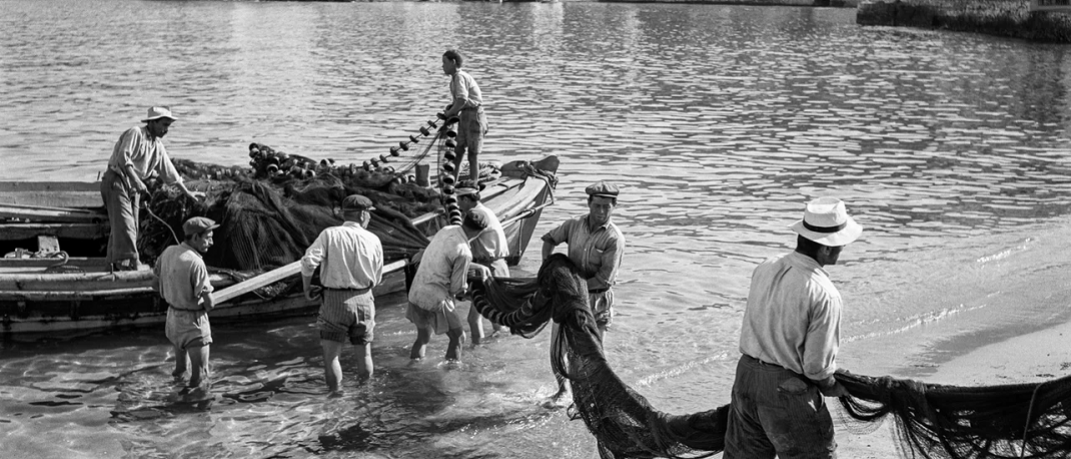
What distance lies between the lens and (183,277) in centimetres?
930

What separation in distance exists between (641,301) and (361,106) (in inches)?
715

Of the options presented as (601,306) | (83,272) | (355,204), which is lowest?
(83,272)

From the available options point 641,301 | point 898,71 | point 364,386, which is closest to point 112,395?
point 364,386

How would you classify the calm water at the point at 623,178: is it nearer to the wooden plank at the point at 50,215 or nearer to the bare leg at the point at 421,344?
the bare leg at the point at 421,344

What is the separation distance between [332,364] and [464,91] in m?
5.38

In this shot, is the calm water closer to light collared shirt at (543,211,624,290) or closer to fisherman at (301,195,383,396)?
fisherman at (301,195,383,396)

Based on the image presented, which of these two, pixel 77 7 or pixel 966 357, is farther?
pixel 77 7

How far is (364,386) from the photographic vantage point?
1044 centimetres

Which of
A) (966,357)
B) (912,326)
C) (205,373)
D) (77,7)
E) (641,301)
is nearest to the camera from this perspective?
(205,373)

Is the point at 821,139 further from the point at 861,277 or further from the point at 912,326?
the point at 912,326

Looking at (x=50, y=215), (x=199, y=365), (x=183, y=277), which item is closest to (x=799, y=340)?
(x=183, y=277)

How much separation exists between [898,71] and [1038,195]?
21.8 m

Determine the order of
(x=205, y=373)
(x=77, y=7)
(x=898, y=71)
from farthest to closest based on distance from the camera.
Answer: (x=77, y=7) < (x=898, y=71) < (x=205, y=373)

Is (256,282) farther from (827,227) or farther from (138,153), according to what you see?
(827,227)
